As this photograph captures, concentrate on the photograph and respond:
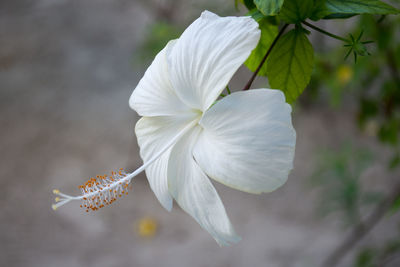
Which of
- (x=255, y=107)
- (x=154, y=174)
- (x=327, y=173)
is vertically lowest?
(x=327, y=173)

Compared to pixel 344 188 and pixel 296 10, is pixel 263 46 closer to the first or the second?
pixel 296 10

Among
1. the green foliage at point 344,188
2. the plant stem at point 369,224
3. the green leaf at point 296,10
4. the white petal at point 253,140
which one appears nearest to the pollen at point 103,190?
the white petal at point 253,140

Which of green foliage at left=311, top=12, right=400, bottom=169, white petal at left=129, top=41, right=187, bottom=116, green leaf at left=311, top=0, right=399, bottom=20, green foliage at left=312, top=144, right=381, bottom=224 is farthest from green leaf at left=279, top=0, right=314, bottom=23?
green foliage at left=312, top=144, right=381, bottom=224

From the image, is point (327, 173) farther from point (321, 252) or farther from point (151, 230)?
point (151, 230)

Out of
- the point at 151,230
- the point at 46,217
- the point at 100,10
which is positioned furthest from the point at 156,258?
the point at 100,10

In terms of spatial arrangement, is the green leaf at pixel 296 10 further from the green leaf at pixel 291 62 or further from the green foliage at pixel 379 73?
the green foliage at pixel 379 73

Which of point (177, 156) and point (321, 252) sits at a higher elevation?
point (177, 156)

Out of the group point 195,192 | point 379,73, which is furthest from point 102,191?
point 379,73
